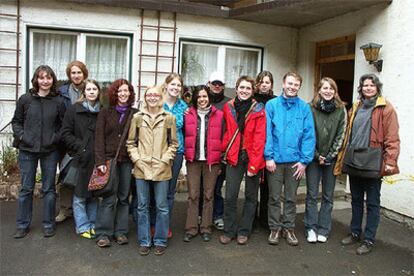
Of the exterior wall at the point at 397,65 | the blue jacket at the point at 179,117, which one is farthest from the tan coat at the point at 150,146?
the exterior wall at the point at 397,65

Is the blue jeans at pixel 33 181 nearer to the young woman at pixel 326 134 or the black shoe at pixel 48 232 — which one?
the black shoe at pixel 48 232

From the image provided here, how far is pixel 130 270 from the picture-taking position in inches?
150

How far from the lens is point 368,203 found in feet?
14.6

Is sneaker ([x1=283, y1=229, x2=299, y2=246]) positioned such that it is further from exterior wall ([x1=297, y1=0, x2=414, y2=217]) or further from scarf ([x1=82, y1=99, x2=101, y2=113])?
scarf ([x1=82, y1=99, x2=101, y2=113])

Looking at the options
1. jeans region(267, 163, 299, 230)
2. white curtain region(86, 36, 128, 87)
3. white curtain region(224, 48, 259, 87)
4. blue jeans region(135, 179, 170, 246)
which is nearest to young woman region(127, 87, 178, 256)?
blue jeans region(135, 179, 170, 246)

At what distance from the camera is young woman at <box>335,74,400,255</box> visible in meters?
4.20

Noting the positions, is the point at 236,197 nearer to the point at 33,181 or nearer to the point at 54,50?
the point at 33,181

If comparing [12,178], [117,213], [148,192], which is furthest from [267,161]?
[12,178]

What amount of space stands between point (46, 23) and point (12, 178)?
264 centimetres

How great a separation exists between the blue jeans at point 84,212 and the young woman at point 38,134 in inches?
11.0

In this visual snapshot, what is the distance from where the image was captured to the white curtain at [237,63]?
26.3ft

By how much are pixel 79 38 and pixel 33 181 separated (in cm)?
340

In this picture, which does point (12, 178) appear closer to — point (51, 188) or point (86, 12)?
point (51, 188)

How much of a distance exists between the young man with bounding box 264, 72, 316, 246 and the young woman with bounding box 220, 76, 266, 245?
12 cm
